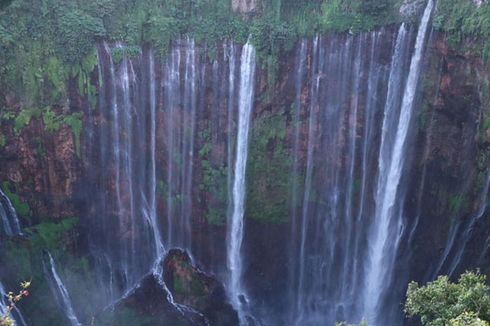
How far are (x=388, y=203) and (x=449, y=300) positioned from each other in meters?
6.46

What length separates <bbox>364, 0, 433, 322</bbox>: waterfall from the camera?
13.8 m

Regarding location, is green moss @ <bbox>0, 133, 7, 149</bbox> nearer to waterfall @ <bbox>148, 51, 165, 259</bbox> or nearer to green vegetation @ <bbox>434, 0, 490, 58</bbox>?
waterfall @ <bbox>148, 51, 165, 259</bbox>

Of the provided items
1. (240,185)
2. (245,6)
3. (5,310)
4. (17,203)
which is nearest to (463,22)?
(245,6)

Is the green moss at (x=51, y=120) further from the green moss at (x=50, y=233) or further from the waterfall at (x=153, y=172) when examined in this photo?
the green moss at (x=50, y=233)

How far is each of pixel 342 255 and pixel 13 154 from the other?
31.6 feet

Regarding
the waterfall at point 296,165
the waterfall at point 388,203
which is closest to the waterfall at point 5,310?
the waterfall at point 296,165

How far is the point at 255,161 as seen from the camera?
15.6 meters

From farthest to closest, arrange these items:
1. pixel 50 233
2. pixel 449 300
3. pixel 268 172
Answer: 1. pixel 268 172
2. pixel 50 233
3. pixel 449 300

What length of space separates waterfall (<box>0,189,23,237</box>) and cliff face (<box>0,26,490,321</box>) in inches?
17.1

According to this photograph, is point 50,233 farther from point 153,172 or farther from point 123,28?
point 123,28

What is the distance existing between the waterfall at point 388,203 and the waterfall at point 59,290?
848 centimetres

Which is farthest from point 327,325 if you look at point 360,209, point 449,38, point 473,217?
point 449,38

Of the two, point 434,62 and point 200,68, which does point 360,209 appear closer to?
point 434,62

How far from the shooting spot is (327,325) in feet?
53.6
